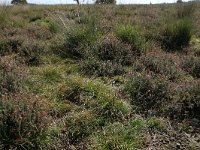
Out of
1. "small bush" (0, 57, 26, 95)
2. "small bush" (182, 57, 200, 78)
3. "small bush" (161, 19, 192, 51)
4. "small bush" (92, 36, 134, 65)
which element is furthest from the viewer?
"small bush" (161, 19, 192, 51)

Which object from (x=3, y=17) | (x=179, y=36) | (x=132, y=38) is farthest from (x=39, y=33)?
(x=179, y=36)

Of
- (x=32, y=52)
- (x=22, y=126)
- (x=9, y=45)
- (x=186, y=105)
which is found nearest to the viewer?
(x=22, y=126)

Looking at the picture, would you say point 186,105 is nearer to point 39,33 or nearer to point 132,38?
point 132,38

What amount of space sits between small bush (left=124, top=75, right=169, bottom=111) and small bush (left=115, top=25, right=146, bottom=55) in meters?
1.97

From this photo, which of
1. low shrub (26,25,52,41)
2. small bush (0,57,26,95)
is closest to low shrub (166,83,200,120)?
small bush (0,57,26,95)

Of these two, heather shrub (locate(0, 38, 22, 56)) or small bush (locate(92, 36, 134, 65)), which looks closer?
small bush (locate(92, 36, 134, 65))

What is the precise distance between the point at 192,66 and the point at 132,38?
1.54 m

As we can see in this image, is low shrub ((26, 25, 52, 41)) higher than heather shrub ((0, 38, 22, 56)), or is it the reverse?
low shrub ((26, 25, 52, 41))

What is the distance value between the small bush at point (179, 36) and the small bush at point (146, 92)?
3109 mm

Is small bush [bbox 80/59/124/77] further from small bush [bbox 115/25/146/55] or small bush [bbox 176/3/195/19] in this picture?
small bush [bbox 176/3/195/19]

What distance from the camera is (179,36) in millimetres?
8414

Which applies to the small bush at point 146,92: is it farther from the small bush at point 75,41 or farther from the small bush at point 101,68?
the small bush at point 75,41

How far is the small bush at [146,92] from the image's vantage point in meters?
5.09

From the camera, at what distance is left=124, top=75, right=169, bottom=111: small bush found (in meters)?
5.09
